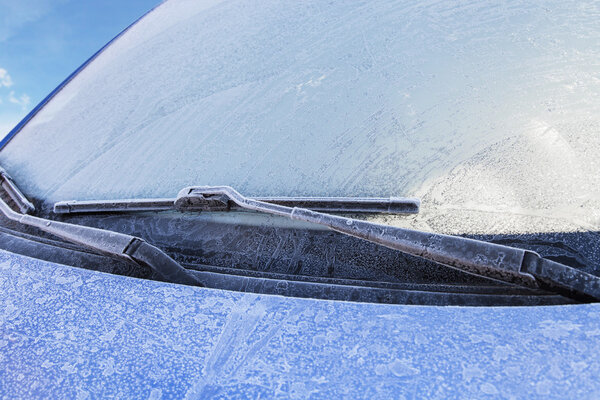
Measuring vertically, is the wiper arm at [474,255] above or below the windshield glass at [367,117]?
below

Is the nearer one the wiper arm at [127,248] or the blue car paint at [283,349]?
the blue car paint at [283,349]

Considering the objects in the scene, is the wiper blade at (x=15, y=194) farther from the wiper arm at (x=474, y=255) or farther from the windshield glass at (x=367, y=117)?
the wiper arm at (x=474, y=255)

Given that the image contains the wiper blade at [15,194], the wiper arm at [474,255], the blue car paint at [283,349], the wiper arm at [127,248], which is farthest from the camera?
the wiper blade at [15,194]

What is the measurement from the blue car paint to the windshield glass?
295 mm

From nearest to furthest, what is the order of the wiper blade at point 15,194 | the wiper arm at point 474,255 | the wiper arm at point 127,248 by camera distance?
the wiper arm at point 474,255 < the wiper arm at point 127,248 < the wiper blade at point 15,194

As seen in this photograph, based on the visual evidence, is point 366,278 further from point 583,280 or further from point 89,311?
point 89,311

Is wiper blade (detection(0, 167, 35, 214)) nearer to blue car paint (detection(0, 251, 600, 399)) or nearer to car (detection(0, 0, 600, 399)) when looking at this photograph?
car (detection(0, 0, 600, 399))

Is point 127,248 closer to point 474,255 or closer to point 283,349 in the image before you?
point 283,349

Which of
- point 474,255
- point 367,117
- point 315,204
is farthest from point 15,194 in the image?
point 474,255

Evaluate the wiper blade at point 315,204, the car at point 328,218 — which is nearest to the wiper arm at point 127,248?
the car at point 328,218

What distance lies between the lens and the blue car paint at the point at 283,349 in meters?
0.65

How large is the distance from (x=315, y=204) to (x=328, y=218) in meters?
0.07

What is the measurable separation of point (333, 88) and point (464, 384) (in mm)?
874

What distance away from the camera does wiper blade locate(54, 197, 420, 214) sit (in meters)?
1.03
